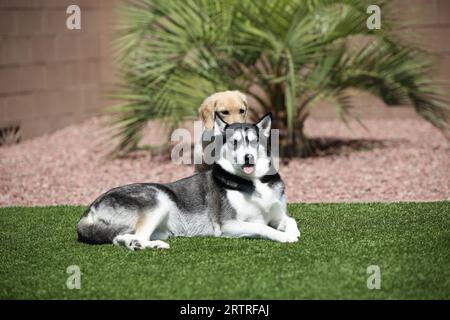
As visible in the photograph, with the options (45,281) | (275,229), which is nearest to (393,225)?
(275,229)

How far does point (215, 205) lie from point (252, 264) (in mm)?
1031

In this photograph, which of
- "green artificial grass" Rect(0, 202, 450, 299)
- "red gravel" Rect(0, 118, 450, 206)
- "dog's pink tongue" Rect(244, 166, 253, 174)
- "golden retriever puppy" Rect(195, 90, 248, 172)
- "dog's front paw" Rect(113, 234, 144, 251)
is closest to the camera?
"green artificial grass" Rect(0, 202, 450, 299)

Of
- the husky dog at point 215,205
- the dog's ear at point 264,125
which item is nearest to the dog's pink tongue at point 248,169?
the husky dog at point 215,205

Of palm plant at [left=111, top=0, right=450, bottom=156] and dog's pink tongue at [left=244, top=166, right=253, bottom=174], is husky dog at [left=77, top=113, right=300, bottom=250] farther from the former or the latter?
palm plant at [left=111, top=0, right=450, bottom=156]

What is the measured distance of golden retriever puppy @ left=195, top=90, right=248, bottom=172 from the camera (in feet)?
26.1

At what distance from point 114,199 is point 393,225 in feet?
7.46

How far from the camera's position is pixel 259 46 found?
10.6m

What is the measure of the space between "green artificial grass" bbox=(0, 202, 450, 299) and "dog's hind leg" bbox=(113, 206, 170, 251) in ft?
0.21

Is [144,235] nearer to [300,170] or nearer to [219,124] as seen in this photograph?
[219,124]

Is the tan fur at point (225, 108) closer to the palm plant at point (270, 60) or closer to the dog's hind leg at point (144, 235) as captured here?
the dog's hind leg at point (144, 235)

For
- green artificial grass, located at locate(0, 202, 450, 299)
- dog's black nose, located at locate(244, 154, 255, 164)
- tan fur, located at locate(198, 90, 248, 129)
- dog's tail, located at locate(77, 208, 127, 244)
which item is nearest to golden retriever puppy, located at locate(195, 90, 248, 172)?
tan fur, located at locate(198, 90, 248, 129)

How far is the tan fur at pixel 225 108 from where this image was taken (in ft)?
26.5

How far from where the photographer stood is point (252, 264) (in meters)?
5.95

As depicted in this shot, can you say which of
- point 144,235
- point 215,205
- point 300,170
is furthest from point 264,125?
point 300,170
